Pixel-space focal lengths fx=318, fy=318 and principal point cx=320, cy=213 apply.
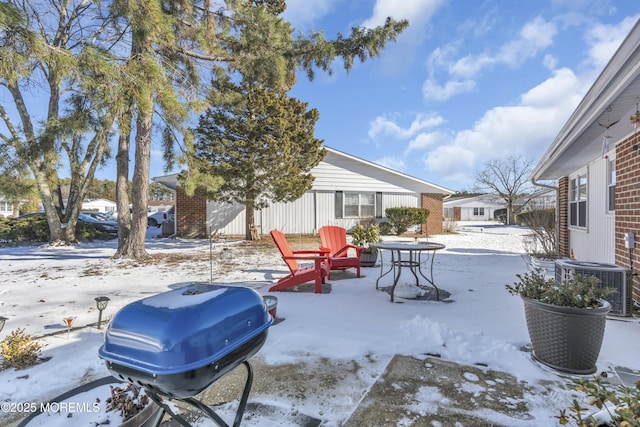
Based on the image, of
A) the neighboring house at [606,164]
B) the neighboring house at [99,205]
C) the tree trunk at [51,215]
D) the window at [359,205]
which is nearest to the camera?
the neighboring house at [606,164]

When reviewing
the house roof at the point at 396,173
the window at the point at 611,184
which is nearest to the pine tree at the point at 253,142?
the house roof at the point at 396,173

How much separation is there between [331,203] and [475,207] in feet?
101

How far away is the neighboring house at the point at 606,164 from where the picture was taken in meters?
2.51

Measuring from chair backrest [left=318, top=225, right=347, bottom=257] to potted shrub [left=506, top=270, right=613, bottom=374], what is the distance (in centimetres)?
411

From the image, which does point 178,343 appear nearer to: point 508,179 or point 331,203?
point 331,203

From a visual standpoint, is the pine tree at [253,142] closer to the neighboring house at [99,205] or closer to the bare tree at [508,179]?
the bare tree at [508,179]

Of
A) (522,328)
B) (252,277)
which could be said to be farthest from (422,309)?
(252,277)

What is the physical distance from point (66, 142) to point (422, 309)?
7.41 metres

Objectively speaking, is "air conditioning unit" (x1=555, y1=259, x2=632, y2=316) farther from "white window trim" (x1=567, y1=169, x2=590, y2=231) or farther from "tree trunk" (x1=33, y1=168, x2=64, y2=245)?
"tree trunk" (x1=33, y1=168, x2=64, y2=245)

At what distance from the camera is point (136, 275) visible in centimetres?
633

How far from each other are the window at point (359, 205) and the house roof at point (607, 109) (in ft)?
31.8

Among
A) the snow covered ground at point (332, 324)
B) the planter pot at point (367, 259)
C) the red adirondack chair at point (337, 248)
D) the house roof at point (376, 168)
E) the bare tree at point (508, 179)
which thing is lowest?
the snow covered ground at point (332, 324)

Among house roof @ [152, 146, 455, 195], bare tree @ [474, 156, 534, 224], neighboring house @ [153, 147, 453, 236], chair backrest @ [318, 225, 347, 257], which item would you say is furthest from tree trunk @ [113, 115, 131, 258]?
bare tree @ [474, 156, 534, 224]

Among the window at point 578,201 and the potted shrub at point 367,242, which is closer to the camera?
the window at point 578,201
